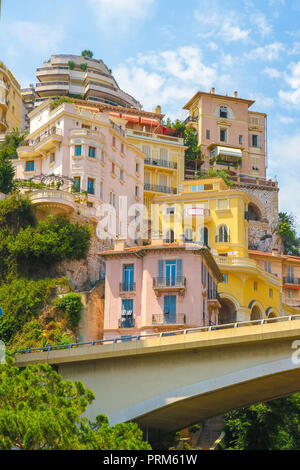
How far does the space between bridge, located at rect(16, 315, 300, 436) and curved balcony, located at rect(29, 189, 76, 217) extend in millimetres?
21849

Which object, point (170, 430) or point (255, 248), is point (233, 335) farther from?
point (255, 248)

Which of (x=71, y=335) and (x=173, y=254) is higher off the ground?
(x=173, y=254)

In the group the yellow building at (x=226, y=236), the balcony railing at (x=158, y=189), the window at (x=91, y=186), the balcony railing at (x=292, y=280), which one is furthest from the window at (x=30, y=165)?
the balcony railing at (x=292, y=280)

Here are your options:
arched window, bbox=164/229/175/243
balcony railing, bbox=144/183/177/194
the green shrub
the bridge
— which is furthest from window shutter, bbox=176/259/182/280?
balcony railing, bbox=144/183/177/194

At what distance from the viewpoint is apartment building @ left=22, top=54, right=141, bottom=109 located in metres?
104

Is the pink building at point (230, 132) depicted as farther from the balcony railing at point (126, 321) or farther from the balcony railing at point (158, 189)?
the balcony railing at point (126, 321)

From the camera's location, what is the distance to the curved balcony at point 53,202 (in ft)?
208

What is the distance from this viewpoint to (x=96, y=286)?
5888cm

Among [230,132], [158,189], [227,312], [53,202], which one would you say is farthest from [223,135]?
[53,202]

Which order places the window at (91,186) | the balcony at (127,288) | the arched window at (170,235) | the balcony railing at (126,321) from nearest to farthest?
the balcony railing at (126,321), the balcony at (127,288), the window at (91,186), the arched window at (170,235)

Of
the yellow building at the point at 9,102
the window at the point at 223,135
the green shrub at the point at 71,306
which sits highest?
the yellow building at the point at 9,102

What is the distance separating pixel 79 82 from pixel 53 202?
4881cm
